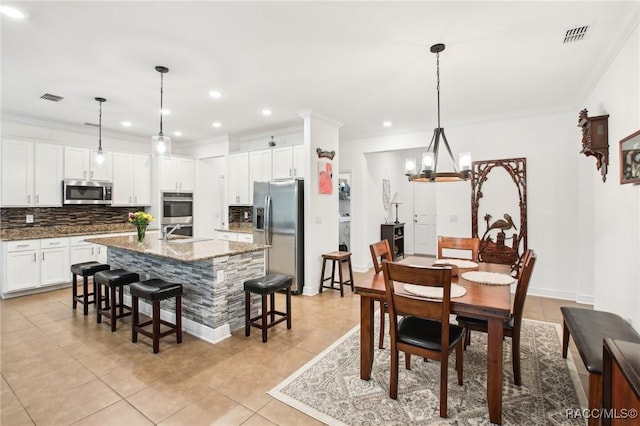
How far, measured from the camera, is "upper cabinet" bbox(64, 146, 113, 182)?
5.32 metres

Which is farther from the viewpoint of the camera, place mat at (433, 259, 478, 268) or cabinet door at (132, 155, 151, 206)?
cabinet door at (132, 155, 151, 206)

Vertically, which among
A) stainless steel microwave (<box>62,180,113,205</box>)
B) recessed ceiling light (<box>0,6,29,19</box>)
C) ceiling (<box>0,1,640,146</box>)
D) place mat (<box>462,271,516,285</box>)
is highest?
ceiling (<box>0,1,640,146</box>)

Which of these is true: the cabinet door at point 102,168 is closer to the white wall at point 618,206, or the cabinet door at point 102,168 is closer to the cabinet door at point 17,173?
the cabinet door at point 17,173

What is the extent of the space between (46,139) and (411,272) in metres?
6.41

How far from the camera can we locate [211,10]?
2.25m

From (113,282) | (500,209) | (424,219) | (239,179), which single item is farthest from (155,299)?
(424,219)

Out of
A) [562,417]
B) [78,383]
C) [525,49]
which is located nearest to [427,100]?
[525,49]

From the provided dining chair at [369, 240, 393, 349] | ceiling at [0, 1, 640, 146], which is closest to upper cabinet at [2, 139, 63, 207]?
ceiling at [0, 1, 640, 146]

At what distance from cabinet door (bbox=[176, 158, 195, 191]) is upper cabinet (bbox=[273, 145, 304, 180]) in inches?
96.5

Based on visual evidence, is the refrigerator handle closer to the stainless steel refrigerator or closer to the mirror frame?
the stainless steel refrigerator

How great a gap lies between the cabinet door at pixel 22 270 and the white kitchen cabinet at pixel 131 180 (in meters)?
1.52

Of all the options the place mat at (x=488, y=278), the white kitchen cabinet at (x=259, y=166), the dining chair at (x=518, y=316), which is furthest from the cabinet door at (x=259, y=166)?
the dining chair at (x=518, y=316)

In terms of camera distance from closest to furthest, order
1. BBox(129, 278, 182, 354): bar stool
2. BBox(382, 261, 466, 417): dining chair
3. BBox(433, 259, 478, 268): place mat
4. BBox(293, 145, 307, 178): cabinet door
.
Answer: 1. BBox(382, 261, 466, 417): dining chair
2. BBox(129, 278, 182, 354): bar stool
3. BBox(433, 259, 478, 268): place mat
4. BBox(293, 145, 307, 178): cabinet door

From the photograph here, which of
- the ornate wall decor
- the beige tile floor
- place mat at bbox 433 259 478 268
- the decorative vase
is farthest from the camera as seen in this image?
the ornate wall decor
